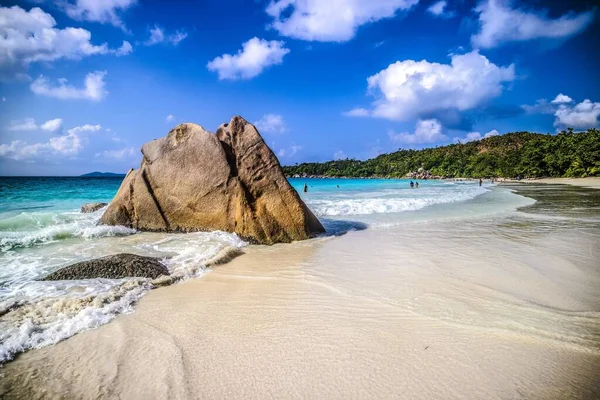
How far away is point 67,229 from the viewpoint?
27.2 feet

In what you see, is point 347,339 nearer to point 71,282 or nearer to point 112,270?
point 112,270

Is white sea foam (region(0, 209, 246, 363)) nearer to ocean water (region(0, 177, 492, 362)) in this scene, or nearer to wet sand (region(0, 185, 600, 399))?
ocean water (region(0, 177, 492, 362))

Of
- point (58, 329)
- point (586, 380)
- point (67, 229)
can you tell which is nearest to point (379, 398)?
point (586, 380)

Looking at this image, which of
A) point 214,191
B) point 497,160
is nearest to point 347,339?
point 214,191

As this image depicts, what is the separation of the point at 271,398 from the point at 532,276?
4563 millimetres

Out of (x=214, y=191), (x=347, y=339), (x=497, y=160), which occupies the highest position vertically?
(x=497, y=160)

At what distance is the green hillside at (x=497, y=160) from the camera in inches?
2203

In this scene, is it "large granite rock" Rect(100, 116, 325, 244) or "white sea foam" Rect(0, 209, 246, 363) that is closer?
"white sea foam" Rect(0, 209, 246, 363)

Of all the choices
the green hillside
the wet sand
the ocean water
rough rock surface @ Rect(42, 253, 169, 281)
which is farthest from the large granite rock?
the green hillside

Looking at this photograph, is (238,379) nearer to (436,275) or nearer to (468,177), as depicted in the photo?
(436,275)

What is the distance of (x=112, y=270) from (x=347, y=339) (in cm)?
386

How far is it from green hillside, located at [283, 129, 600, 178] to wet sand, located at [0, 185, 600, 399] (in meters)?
67.4

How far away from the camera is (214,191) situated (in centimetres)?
801

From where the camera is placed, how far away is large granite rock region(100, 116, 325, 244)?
25.7 feet
